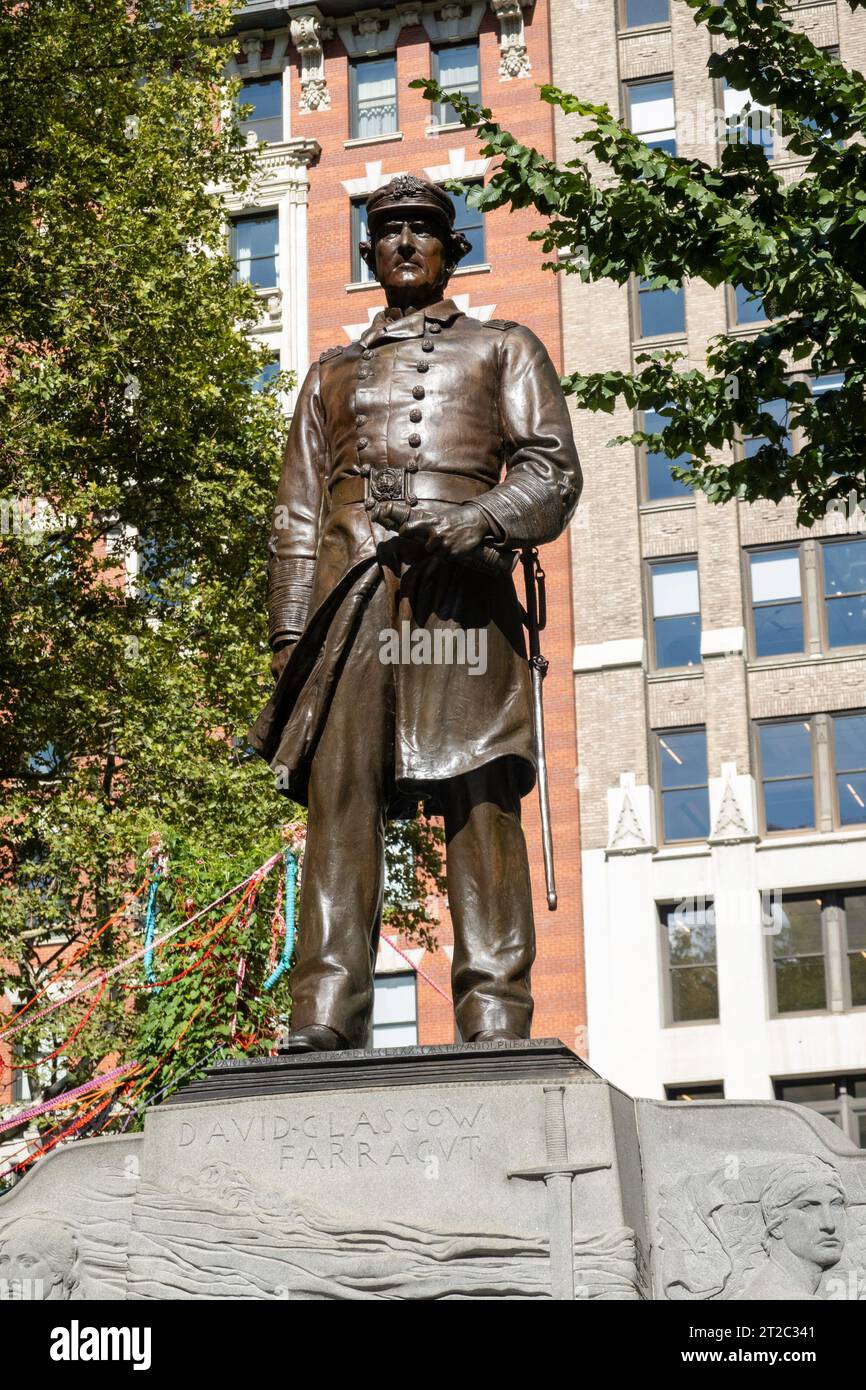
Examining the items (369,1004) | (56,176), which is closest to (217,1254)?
(369,1004)

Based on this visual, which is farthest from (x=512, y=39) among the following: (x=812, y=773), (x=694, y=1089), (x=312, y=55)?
(x=694, y=1089)

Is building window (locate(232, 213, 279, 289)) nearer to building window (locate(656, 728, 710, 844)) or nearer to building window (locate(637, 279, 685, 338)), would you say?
building window (locate(637, 279, 685, 338))

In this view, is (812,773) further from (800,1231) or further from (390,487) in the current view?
(800,1231)

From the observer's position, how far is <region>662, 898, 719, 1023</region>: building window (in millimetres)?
33875

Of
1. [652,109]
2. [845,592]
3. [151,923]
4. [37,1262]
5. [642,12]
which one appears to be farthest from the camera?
[642,12]

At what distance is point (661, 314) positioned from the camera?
38.2 m

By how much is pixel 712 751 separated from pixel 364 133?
15696 millimetres

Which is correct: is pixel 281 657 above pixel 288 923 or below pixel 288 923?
below

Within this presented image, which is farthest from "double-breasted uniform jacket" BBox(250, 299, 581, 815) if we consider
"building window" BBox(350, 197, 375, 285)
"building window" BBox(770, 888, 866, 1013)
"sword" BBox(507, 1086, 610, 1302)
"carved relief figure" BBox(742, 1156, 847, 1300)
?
"building window" BBox(350, 197, 375, 285)

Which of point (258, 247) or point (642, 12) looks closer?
point (642, 12)

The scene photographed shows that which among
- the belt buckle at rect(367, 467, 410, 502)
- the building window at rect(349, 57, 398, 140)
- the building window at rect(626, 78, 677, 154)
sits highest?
the building window at rect(349, 57, 398, 140)

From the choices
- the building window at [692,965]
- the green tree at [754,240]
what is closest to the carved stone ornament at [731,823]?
the building window at [692,965]

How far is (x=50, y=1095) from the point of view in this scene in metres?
23.1

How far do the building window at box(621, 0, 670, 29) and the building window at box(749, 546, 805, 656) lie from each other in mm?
11478
